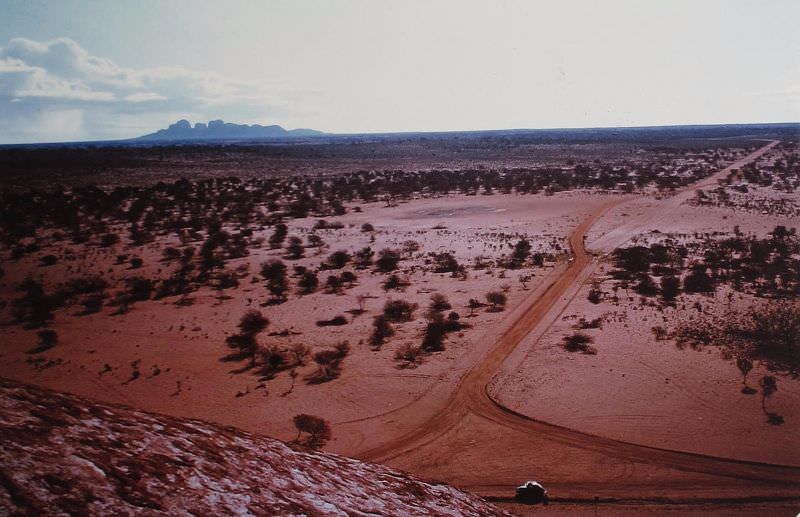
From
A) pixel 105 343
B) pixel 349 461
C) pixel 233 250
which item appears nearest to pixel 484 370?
pixel 349 461

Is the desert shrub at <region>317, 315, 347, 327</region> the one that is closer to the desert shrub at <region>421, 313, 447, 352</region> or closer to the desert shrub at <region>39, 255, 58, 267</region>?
the desert shrub at <region>421, 313, 447, 352</region>

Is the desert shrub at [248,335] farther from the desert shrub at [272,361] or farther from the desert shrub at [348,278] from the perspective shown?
the desert shrub at [348,278]

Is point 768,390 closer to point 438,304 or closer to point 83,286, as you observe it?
point 438,304

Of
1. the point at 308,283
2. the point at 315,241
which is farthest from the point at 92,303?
the point at 315,241

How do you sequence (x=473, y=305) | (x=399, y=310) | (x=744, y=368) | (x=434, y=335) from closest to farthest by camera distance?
(x=744, y=368), (x=434, y=335), (x=399, y=310), (x=473, y=305)

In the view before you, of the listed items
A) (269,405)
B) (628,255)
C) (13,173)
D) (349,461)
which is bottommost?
(269,405)

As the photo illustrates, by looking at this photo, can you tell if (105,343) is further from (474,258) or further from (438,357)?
(474,258)

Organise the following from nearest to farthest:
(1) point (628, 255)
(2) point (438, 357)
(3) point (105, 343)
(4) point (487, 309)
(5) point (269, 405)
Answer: (5) point (269, 405) → (2) point (438, 357) → (3) point (105, 343) → (4) point (487, 309) → (1) point (628, 255)
